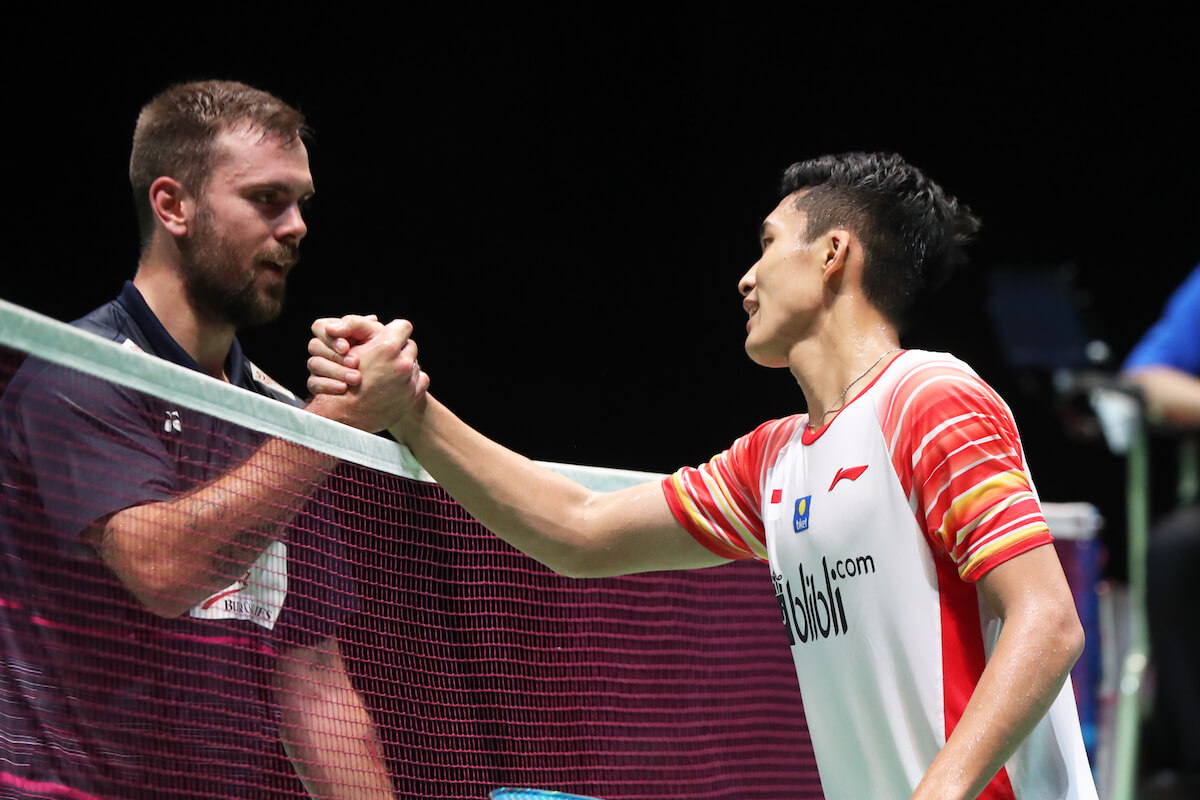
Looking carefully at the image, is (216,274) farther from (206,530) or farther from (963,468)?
→ (963,468)

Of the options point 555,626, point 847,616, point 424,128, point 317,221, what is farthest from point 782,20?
point 847,616

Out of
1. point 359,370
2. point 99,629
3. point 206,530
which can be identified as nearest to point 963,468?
point 359,370

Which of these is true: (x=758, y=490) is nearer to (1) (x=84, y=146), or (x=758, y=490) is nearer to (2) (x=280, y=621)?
(2) (x=280, y=621)

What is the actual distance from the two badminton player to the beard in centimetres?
19

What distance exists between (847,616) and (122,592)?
117 centimetres

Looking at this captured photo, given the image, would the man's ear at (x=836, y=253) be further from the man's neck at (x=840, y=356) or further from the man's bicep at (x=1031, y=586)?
the man's bicep at (x=1031, y=586)

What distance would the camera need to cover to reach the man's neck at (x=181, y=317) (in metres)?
2.42

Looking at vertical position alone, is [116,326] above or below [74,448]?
above

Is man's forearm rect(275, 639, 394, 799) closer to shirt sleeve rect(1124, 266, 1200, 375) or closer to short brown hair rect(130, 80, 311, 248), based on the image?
short brown hair rect(130, 80, 311, 248)

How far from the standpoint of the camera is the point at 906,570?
2.14 m

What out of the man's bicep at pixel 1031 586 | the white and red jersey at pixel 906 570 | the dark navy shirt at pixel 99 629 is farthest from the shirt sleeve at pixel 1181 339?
the dark navy shirt at pixel 99 629

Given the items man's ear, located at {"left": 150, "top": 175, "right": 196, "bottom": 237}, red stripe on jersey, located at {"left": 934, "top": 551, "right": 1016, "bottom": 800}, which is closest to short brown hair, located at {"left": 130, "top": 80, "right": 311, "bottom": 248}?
man's ear, located at {"left": 150, "top": 175, "right": 196, "bottom": 237}

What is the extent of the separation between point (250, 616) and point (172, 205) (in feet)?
2.60

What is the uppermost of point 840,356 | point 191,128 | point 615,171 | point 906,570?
point 615,171
